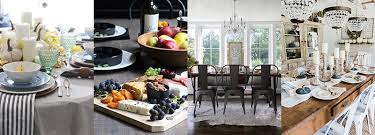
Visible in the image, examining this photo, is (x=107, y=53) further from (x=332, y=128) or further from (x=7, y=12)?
(x=332, y=128)

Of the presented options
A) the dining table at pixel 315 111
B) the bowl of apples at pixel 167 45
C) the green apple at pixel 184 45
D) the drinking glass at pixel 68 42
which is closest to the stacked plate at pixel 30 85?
the drinking glass at pixel 68 42

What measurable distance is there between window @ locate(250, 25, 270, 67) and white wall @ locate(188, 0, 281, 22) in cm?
4

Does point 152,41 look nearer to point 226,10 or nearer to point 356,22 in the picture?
point 226,10

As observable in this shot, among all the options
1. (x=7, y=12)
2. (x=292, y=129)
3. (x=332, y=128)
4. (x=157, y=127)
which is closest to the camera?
(x=157, y=127)

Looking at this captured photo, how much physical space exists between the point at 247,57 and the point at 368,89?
56 centimetres

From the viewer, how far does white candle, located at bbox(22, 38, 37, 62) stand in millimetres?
1498

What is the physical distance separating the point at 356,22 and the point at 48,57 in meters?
1.08

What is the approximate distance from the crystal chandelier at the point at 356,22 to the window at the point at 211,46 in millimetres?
560

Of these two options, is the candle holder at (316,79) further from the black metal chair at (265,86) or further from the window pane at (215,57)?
the window pane at (215,57)

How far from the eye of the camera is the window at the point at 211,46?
150cm

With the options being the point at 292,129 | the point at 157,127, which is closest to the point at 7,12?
the point at 157,127

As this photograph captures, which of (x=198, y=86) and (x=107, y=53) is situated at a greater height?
(x=107, y=53)

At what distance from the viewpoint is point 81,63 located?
1529 millimetres

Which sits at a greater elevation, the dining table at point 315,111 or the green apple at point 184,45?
the green apple at point 184,45
